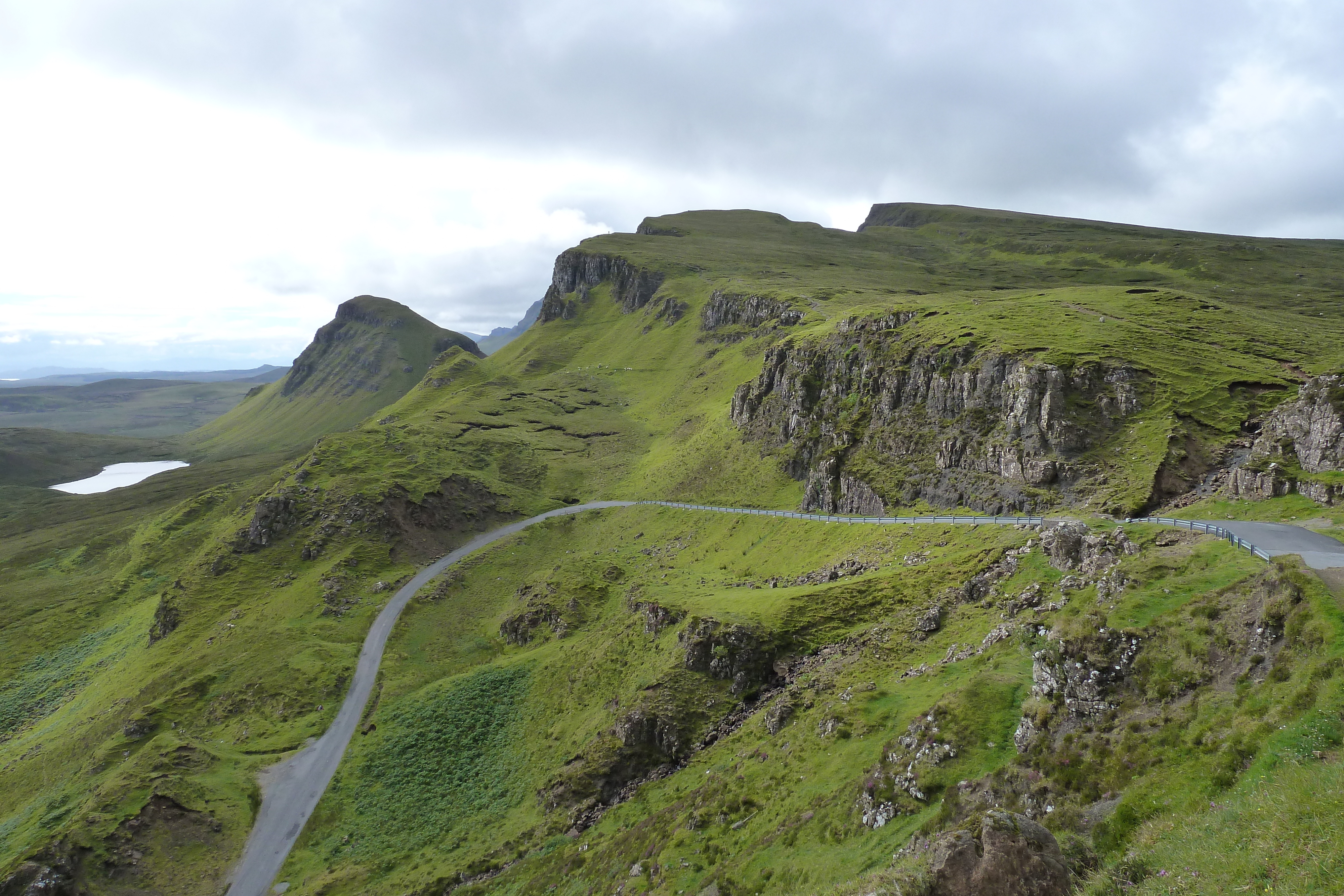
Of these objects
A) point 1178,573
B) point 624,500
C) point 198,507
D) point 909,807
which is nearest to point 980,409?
point 1178,573

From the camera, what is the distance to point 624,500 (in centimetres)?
11050

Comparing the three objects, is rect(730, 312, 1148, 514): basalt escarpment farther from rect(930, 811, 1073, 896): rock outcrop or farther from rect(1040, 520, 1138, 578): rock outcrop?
rect(930, 811, 1073, 896): rock outcrop

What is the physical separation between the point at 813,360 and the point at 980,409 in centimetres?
3268

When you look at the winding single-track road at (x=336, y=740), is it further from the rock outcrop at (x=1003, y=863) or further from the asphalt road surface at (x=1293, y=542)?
the rock outcrop at (x=1003, y=863)

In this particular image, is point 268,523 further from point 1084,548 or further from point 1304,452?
point 1304,452

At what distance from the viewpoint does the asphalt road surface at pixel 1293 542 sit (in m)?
25.1

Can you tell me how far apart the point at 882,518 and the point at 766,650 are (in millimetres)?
23366

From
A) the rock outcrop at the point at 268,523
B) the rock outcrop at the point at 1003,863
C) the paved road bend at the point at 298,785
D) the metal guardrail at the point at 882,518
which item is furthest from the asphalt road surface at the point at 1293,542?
the rock outcrop at the point at 268,523

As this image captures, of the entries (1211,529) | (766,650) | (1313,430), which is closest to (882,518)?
(766,650)

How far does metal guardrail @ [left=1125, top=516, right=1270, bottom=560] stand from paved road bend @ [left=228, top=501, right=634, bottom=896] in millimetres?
64023

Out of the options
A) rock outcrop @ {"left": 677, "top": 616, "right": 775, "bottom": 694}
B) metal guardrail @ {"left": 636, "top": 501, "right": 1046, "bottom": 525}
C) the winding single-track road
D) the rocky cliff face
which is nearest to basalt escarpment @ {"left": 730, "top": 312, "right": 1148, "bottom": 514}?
metal guardrail @ {"left": 636, "top": 501, "right": 1046, "bottom": 525}

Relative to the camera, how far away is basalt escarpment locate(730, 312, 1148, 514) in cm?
5525

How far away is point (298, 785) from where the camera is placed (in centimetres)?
5638

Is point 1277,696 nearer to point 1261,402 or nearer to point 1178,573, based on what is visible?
point 1178,573
